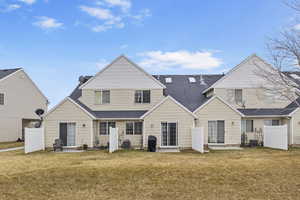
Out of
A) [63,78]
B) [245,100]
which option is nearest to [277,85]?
[245,100]

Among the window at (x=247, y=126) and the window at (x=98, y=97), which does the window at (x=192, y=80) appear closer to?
the window at (x=247, y=126)

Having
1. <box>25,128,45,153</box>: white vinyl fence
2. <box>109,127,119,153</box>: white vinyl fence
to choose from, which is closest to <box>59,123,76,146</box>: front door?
<box>25,128,45,153</box>: white vinyl fence

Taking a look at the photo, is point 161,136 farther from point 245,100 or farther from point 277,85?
point 277,85

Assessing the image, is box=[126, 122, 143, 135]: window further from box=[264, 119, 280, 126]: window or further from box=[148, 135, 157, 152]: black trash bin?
box=[264, 119, 280, 126]: window

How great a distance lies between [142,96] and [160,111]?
3.08 m

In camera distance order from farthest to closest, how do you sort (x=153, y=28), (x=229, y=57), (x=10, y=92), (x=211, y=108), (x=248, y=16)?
(x=10, y=92), (x=229, y=57), (x=153, y=28), (x=211, y=108), (x=248, y=16)

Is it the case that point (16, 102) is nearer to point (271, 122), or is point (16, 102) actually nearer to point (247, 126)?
point (247, 126)

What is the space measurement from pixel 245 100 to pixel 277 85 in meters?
2.98

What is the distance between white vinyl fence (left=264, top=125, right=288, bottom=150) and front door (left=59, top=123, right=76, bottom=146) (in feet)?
47.3

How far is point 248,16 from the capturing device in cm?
1830

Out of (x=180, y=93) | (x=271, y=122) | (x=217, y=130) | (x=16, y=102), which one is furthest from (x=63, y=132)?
(x=271, y=122)

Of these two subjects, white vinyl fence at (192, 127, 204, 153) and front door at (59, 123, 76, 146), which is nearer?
white vinyl fence at (192, 127, 204, 153)

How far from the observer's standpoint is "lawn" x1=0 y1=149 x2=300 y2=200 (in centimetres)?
745

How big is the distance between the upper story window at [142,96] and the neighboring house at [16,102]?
47.9ft
